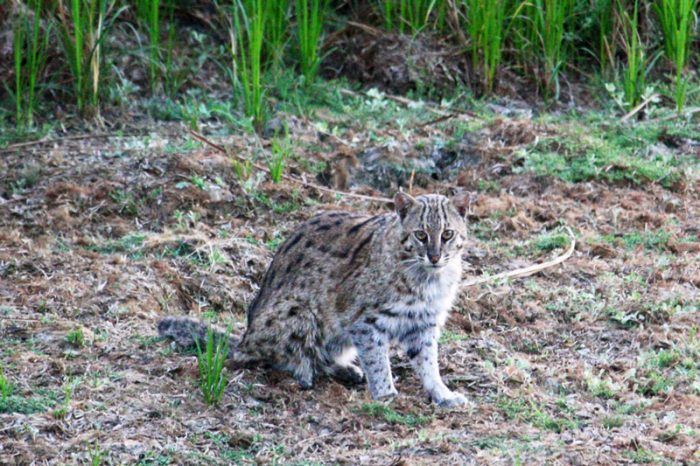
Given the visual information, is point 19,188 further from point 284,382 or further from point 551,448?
point 551,448

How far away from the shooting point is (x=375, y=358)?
594 centimetres

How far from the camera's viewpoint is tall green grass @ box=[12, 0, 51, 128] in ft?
29.2

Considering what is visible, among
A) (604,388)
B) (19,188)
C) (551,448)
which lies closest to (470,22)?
(19,188)

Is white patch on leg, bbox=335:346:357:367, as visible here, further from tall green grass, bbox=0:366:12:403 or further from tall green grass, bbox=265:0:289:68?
tall green grass, bbox=265:0:289:68

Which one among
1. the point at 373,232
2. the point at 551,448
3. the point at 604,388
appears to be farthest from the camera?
the point at 373,232

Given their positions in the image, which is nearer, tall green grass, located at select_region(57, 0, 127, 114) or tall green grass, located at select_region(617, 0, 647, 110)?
tall green grass, located at select_region(57, 0, 127, 114)

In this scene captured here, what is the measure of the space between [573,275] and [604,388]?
175cm

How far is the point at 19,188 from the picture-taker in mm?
8297

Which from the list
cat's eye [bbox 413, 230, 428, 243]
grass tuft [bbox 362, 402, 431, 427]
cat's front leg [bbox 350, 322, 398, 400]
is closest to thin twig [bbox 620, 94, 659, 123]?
cat's eye [bbox 413, 230, 428, 243]

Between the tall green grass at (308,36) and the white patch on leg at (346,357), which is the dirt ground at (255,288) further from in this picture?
the tall green grass at (308,36)

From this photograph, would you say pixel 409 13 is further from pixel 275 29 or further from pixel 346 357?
pixel 346 357

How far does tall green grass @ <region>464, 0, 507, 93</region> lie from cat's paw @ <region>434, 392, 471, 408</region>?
5.02 meters

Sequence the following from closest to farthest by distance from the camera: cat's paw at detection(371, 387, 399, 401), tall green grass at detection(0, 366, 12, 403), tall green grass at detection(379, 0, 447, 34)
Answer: tall green grass at detection(0, 366, 12, 403) → cat's paw at detection(371, 387, 399, 401) → tall green grass at detection(379, 0, 447, 34)

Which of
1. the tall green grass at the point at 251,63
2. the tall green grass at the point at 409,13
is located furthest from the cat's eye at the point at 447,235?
the tall green grass at the point at 409,13
